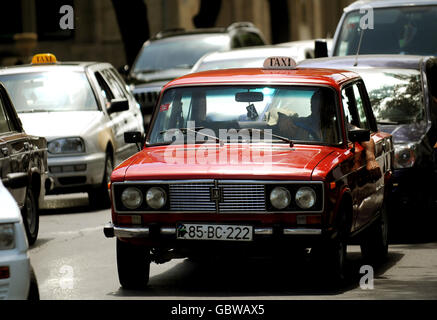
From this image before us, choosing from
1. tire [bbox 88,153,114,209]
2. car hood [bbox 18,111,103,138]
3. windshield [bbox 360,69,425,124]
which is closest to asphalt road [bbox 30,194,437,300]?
windshield [bbox 360,69,425,124]

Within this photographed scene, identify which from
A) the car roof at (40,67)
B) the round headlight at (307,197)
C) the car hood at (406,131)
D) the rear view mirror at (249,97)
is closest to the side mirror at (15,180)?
the round headlight at (307,197)

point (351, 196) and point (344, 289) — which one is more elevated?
point (351, 196)

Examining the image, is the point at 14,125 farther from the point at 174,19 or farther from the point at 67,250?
the point at 174,19

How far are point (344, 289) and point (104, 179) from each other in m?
7.00

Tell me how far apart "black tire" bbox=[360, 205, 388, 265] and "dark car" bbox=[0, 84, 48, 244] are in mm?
3089

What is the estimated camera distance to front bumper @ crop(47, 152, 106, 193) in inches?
597

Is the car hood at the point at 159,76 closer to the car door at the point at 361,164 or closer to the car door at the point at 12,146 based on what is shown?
the car door at the point at 12,146

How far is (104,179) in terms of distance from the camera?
15789 millimetres

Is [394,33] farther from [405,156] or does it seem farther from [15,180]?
[15,180]

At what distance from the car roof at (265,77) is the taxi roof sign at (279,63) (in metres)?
0.22

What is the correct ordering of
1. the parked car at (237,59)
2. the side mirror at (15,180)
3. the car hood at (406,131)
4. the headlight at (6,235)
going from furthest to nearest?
1. the parked car at (237,59)
2. the car hood at (406,131)
3. the side mirror at (15,180)
4. the headlight at (6,235)

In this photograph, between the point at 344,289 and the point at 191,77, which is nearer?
the point at 344,289

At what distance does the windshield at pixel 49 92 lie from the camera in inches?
624
